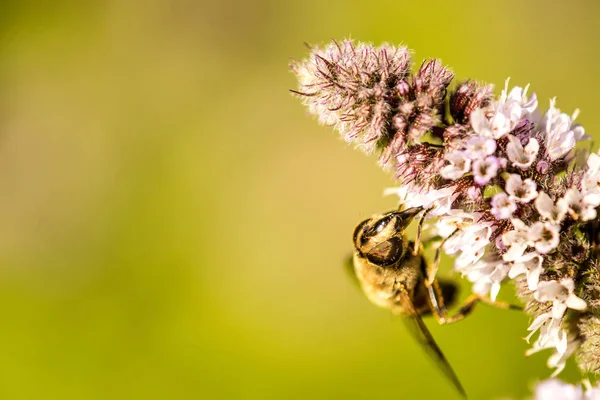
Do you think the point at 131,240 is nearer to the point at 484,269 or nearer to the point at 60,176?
the point at 60,176

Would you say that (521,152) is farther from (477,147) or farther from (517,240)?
(517,240)

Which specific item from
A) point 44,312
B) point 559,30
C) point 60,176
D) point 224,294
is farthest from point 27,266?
point 559,30

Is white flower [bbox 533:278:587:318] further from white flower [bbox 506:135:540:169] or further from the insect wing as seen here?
the insect wing

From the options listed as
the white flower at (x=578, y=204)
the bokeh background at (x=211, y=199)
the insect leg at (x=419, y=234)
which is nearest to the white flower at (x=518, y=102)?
the white flower at (x=578, y=204)

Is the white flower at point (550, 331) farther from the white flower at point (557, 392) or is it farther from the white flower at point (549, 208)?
the white flower at point (549, 208)

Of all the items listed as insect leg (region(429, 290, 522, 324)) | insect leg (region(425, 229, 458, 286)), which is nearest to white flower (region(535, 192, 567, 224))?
insect leg (region(425, 229, 458, 286))
